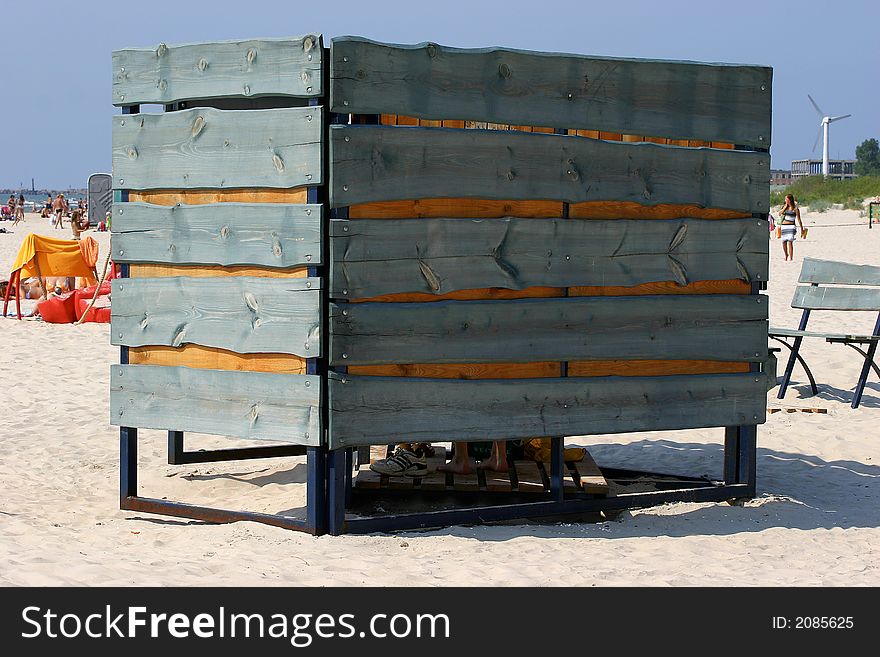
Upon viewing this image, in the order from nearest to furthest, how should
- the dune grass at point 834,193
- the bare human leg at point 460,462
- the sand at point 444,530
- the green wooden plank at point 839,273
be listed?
the sand at point 444,530 → the bare human leg at point 460,462 → the green wooden plank at point 839,273 → the dune grass at point 834,193

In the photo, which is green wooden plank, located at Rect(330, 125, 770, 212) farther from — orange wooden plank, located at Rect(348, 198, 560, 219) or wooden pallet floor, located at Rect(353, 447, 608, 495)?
wooden pallet floor, located at Rect(353, 447, 608, 495)

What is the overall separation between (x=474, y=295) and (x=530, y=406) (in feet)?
2.13

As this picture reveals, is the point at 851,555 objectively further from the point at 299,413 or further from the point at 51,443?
the point at 51,443

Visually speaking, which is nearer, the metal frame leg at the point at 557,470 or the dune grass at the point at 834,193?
the metal frame leg at the point at 557,470

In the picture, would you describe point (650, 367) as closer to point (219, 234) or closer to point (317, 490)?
point (317, 490)

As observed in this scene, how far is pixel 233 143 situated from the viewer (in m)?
5.34

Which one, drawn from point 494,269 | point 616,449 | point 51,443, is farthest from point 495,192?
point 51,443

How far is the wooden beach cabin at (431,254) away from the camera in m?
5.20

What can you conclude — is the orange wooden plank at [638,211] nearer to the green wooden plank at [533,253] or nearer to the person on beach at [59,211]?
the green wooden plank at [533,253]

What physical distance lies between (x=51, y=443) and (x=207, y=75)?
3675 mm

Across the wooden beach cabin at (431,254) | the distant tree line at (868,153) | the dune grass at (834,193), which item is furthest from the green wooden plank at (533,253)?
the distant tree line at (868,153)

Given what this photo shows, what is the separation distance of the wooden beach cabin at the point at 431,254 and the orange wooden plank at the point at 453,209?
0.04 feet

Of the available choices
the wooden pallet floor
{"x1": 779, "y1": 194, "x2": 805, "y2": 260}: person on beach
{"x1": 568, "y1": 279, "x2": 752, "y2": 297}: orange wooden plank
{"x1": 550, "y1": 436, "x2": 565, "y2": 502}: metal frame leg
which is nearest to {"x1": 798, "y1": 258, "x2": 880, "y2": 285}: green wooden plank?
{"x1": 568, "y1": 279, "x2": 752, "y2": 297}: orange wooden plank

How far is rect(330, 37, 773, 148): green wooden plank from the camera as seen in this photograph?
515 centimetres
